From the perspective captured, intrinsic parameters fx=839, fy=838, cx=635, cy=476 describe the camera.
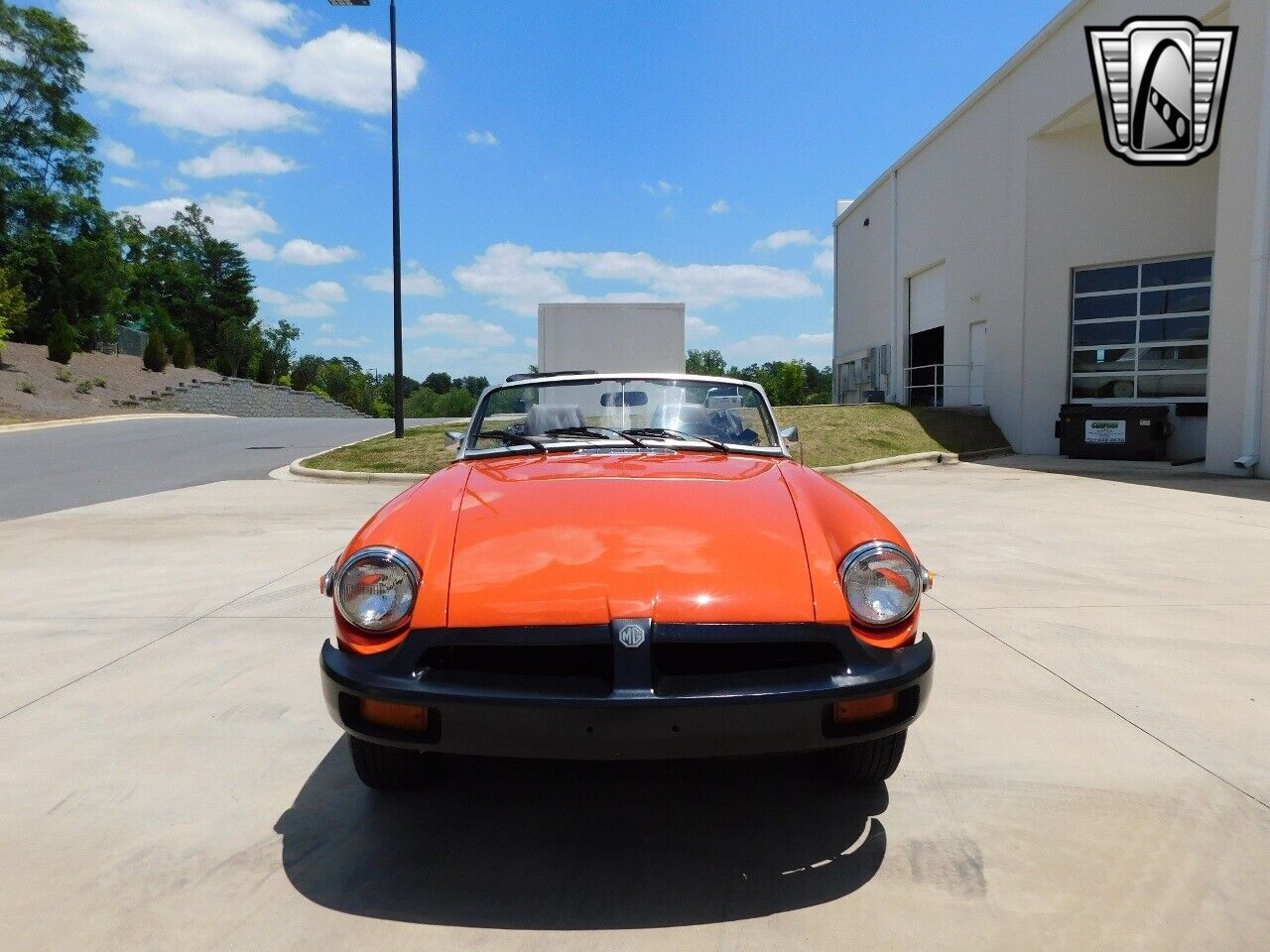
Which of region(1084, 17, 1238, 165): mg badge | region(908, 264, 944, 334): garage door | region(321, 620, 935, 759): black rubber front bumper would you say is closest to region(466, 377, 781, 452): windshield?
region(321, 620, 935, 759): black rubber front bumper

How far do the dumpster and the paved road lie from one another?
14.8 metres

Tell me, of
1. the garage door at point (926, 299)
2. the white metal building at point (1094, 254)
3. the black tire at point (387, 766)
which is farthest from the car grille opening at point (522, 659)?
the garage door at point (926, 299)

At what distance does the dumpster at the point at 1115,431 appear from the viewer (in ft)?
49.9

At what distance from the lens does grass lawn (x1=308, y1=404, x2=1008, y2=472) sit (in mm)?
14453

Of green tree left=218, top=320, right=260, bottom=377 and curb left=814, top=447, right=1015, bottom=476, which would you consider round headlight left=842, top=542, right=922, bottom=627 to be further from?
green tree left=218, top=320, right=260, bottom=377

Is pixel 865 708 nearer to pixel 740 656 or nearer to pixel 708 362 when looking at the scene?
pixel 740 656

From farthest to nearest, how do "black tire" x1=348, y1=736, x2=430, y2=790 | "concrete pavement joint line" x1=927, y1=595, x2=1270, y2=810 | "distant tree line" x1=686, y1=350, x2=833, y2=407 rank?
"distant tree line" x1=686, y1=350, x2=833, y2=407
"concrete pavement joint line" x1=927, y1=595, x2=1270, y2=810
"black tire" x1=348, y1=736, x2=430, y2=790

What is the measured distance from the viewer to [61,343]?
1369 inches

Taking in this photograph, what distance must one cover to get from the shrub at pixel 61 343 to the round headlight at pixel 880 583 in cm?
4085

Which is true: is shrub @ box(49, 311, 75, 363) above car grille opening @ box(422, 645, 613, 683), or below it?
above

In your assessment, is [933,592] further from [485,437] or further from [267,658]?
[267,658]

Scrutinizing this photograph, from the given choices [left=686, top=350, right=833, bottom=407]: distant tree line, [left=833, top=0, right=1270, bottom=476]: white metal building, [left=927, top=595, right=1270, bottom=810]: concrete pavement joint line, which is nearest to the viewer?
[left=927, top=595, right=1270, bottom=810]: concrete pavement joint line

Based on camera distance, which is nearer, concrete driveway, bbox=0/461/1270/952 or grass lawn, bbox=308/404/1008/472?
concrete driveway, bbox=0/461/1270/952

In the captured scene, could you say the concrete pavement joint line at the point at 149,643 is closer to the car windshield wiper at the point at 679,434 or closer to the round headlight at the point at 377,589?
the car windshield wiper at the point at 679,434
